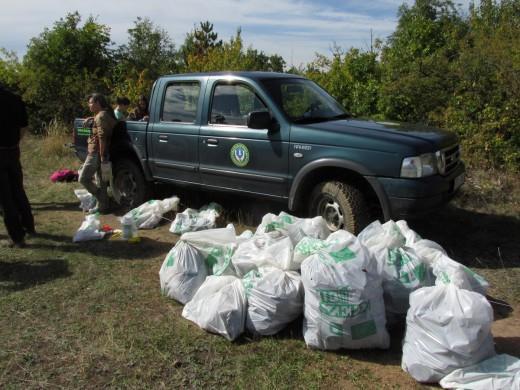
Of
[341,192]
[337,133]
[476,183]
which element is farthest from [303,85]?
[476,183]

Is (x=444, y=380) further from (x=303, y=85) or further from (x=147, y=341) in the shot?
(x=303, y=85)

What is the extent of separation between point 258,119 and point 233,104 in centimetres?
71

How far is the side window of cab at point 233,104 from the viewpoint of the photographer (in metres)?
5.26

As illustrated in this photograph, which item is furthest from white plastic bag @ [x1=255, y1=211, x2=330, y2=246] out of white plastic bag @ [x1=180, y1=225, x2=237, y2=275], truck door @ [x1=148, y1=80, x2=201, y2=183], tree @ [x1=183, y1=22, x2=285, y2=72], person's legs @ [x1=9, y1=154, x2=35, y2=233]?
tree @ [x1=183, y1=22, x2=285, y2=72]

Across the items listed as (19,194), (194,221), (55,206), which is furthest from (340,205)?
(55,206)

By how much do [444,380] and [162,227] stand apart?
401cm

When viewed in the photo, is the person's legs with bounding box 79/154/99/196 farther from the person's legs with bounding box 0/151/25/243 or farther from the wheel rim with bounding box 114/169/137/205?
the person's legs with bounding box 0/151/25/243

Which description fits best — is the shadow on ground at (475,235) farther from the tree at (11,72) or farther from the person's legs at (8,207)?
the tree at (11,72)

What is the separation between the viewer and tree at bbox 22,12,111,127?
13688mm

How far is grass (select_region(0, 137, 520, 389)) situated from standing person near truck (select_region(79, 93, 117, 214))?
2.97 feet

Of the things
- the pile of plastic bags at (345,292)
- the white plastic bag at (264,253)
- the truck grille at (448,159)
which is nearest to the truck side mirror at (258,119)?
the pile of plastic bags at (345,292)

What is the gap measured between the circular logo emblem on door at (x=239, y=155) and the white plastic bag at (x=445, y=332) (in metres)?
2.79

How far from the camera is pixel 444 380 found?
2658mm

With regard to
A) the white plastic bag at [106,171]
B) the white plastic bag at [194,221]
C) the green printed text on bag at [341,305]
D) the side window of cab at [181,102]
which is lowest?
the white plastic bag at [194,221]
